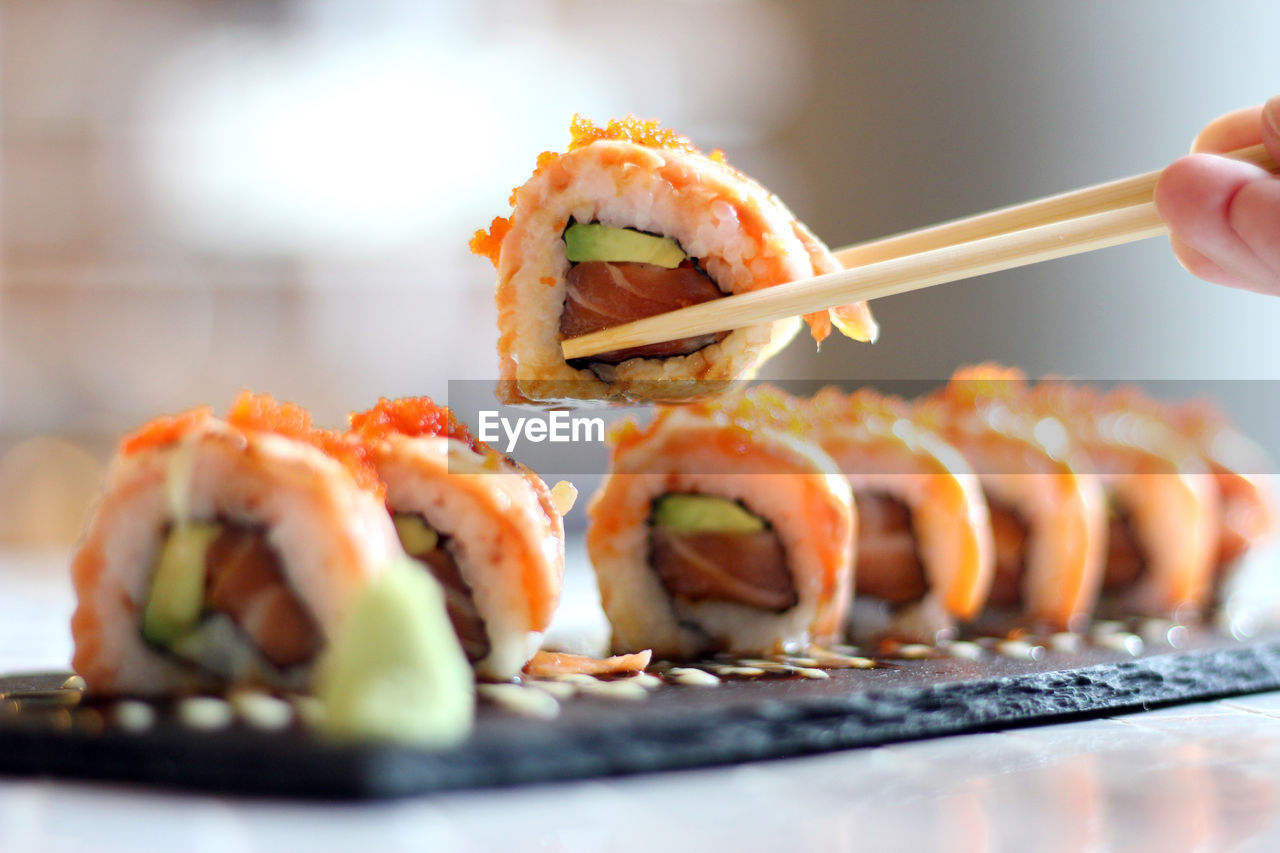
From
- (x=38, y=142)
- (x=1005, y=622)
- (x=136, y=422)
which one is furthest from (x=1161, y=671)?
(x=38, y=142)

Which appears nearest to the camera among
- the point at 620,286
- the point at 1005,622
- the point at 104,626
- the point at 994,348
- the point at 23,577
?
the point at 104,626

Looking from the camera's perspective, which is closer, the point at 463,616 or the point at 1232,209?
the point at 1232,209

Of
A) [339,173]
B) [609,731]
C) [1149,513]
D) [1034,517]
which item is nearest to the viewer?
[609,731]

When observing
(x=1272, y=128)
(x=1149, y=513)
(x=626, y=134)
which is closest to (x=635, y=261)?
(x=626, y=134)

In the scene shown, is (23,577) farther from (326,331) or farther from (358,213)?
(358,213)

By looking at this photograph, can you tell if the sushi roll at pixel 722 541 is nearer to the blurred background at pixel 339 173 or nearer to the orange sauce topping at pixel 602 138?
the orange sauce topping at pixel 602 138

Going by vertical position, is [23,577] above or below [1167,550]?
below

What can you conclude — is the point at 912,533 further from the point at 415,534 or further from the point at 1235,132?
the point at 415,534
